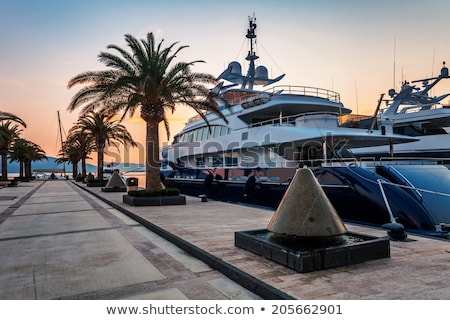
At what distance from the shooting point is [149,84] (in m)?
13.8

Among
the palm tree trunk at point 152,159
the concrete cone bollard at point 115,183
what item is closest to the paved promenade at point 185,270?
the palm tree trunk at point 152,159

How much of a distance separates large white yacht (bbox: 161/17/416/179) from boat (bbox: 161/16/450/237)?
0.05m

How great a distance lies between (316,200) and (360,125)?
1659 centimetres

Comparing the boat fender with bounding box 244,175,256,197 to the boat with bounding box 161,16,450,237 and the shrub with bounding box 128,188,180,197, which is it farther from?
the shrub with bounding box 128,188,180,197

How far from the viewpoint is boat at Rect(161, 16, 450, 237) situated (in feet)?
32.5

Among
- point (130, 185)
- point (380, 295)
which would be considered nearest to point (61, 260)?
Result: point (380, 295)

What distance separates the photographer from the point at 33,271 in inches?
194

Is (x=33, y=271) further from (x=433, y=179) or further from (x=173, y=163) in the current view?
(x=173, y=163)

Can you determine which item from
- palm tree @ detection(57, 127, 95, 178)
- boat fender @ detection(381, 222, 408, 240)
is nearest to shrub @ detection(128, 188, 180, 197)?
boat fender @ detection(381, 222, 408, 240)

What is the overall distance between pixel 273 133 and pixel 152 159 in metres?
6.02

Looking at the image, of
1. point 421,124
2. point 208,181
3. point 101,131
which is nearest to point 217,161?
point 208,181

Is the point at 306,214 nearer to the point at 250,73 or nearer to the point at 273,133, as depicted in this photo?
the point at 273,133

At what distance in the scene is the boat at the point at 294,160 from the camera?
9898 mm

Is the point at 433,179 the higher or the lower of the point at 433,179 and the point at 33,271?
the higher
